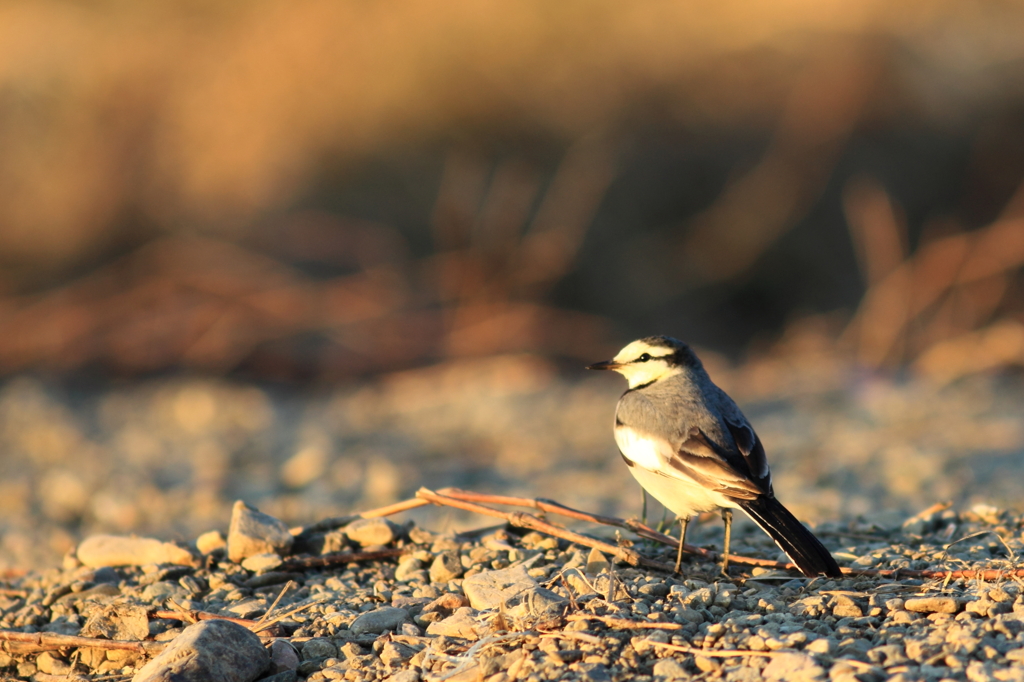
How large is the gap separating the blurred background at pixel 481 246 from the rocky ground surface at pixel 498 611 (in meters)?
1.68

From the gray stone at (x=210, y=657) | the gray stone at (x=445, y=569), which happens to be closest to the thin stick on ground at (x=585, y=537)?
the gray stone at (x=445, y=569)

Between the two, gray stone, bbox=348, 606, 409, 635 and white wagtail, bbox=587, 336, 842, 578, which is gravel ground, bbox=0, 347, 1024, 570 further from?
gray stone, bbox=348, 606, 409, 635

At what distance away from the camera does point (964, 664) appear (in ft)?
8.09

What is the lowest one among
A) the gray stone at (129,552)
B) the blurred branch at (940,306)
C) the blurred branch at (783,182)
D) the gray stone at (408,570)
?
the gray stone at (129,552)

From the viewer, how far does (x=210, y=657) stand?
274 cm

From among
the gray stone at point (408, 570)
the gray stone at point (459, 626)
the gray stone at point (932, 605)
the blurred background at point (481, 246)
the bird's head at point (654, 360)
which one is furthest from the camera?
the blurred background at point (481, 246)

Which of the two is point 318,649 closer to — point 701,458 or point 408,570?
point 408,570

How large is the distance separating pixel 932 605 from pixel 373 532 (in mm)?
2034

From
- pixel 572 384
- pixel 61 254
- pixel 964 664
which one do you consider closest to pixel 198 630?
pixel 964 664

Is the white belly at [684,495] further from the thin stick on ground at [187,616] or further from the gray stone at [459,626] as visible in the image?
the thin stick on ground at [187,616]

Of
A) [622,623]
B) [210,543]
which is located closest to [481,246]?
[210,543]

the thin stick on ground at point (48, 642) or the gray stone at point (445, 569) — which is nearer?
the thin stick on ground at point (48, 642)

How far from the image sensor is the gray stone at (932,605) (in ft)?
9.20

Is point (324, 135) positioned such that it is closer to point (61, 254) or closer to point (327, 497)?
point (61, 254)
